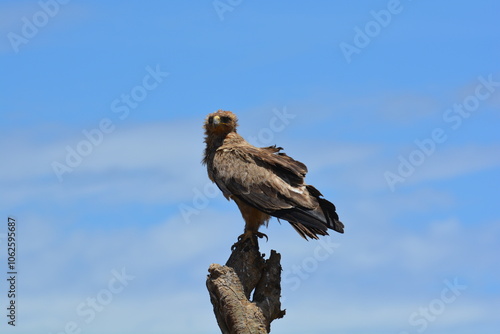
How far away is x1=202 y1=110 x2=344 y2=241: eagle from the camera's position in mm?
11234

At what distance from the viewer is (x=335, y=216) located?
11188mm

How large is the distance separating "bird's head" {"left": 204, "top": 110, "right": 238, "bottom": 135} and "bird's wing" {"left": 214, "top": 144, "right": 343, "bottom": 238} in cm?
42

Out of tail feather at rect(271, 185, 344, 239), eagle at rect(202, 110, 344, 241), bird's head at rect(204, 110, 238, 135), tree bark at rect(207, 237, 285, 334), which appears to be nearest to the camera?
tree bark at rect(207, 237, 285, 334)

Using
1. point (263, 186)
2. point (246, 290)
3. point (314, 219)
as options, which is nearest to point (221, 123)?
point (263, 186)

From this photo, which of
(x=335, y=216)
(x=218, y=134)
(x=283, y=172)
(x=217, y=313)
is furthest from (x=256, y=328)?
(x=218, y=134)

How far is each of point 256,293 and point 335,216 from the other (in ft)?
4.57

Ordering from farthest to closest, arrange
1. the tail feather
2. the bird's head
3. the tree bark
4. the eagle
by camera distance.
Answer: the bird's head
the eagle
the tail feather
the tree bark

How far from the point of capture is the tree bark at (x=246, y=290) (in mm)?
9906

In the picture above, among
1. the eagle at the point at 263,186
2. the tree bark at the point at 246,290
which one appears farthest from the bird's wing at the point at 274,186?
the tree bark at the point at 246,290

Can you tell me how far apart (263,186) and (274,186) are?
0.16 metres

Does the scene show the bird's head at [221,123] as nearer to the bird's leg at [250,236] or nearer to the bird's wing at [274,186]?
the bird's wing at [274,186]

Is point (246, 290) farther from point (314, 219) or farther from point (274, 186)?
point (274, 186)

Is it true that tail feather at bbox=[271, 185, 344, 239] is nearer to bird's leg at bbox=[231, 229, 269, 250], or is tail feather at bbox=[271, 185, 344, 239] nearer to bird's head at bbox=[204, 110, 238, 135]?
bird's leg at bbox=[231, 229, 269, 250]

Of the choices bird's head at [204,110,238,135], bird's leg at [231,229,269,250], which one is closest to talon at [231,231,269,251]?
bird's leg at [231,229,269,250]
